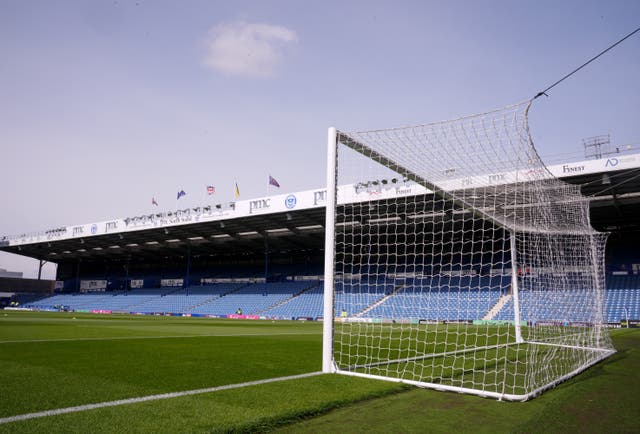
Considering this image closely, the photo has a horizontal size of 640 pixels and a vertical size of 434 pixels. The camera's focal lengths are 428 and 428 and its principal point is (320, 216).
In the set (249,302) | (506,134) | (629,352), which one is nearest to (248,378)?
(506,134)

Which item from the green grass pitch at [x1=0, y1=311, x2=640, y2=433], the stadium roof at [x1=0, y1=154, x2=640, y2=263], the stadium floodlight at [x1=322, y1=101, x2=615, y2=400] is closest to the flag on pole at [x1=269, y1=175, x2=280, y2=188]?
the stadium roof at [x1=0, y1=154, x2=640, y2=263]

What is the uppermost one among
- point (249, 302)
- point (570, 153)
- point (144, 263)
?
point (570, 153)

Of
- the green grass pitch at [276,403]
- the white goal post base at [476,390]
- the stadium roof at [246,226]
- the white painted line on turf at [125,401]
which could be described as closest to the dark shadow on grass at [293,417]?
the green grass pitch at [276,403]

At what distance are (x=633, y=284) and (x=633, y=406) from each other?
26990mm

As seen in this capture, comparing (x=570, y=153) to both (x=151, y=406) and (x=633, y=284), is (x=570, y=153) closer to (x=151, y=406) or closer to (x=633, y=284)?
(x=633, y=284)

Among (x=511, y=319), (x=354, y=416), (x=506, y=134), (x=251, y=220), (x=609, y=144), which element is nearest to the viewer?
(x=354, y=416)

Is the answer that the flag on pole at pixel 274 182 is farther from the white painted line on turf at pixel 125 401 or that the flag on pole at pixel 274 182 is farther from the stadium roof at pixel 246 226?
the white painted line on turf at pixel 125 401

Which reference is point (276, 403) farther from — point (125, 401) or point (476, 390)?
point (476, 390)

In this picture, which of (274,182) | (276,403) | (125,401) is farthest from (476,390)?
(274,182)

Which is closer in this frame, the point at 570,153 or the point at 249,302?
the point at 570,153

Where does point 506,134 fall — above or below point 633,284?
above

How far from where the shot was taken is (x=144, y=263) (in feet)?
176

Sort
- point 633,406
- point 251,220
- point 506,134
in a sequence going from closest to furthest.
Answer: point 633,406 < point 506,134 < point 251,220

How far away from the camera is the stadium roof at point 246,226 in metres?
20.2
